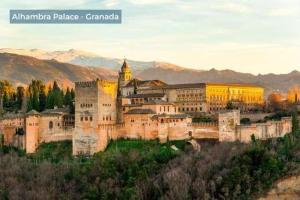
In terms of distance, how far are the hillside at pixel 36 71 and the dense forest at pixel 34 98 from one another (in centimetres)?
6639

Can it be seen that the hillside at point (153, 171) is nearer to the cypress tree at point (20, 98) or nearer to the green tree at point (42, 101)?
the green tree at point (42, 101)

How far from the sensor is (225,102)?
124ft

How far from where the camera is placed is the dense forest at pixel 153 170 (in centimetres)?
2350

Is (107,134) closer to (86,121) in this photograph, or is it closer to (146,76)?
(86,121)

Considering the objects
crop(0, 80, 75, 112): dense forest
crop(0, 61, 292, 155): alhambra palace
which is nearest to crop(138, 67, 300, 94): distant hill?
crop(0, 80, 75, 112): dense forest

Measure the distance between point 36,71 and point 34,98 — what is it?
8409 cm

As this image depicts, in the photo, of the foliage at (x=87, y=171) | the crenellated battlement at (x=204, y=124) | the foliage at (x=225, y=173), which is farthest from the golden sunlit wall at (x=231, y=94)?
the foliage at (x=225, y=173)

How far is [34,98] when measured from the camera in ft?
124

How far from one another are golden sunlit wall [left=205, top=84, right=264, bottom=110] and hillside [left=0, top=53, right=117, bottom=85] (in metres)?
72.9

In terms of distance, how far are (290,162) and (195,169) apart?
3910 mm

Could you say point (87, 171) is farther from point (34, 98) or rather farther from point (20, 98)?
point (20, 98)

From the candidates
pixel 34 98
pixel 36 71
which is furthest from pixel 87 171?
pixel 36 71

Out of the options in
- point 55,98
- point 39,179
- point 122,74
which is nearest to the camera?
point 39,179

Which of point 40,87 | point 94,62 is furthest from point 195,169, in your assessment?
point 94,62
